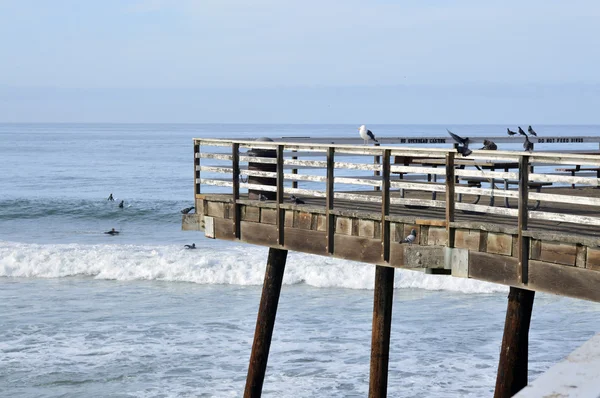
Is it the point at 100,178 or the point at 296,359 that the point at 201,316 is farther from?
the point at 100,178

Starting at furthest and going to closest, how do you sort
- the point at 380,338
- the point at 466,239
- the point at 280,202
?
the point at 280,202 < the point at 380,338 < the point at 466,239

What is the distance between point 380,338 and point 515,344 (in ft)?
5.09

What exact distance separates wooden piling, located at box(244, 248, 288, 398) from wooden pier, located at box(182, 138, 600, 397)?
1 cm

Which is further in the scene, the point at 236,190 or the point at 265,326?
the point at 265,326

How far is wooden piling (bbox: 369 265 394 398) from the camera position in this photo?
998 cm

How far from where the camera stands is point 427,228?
872 centimetres

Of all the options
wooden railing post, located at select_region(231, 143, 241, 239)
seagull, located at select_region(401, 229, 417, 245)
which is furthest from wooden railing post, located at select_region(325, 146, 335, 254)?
wooden railing post, located at select_region(231, 143, 241, 239)

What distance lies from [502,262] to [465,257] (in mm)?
415

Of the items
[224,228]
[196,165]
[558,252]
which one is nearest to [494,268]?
[558,252]

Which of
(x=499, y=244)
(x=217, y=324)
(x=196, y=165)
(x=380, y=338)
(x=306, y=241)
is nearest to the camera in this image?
(x=499, y=244)

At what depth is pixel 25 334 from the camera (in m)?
18.4

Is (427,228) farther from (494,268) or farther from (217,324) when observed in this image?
(217,324)

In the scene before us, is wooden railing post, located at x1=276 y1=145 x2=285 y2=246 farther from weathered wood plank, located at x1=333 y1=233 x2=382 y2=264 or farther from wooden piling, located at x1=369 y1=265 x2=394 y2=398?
wooden piling, located at x1=369 y1=265 x2=394 y2=398

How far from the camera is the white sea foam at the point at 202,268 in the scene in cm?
2619
